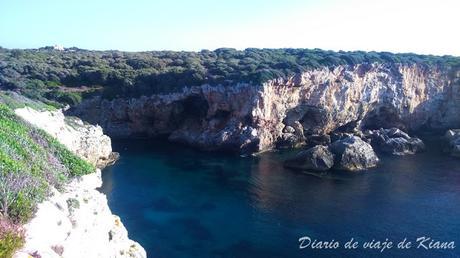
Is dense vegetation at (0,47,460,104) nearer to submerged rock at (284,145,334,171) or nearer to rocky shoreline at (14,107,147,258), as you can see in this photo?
submerged rock at (284,145,334,171)

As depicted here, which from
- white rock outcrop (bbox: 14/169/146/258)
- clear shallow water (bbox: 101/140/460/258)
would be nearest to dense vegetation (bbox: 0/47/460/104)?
clear shallow water (bbox: 101/140/460/258)

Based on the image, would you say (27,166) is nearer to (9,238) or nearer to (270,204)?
(9,238)

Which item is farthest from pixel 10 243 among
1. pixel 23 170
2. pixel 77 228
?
pixel 23 170

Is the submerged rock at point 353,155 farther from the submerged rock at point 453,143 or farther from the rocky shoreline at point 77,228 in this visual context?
the rocky shoreline at point 77,228

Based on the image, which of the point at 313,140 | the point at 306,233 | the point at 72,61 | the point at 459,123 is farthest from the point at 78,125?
the point at 459,123

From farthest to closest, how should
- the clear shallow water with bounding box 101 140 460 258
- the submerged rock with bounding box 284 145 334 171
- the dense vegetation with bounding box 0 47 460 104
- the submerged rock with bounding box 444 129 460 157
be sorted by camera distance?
the dense vegetation with bounding box 0 47 460 104
the submerged rock with bounding box 444 129 460 157
the submerged rock with bounding box 284 145 334 171
the clear shallow water with bounding box 101 140 460 258

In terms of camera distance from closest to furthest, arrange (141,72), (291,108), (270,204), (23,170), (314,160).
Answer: (23,170) < (270,204) < (314,160) < (291,108) < (141,72)

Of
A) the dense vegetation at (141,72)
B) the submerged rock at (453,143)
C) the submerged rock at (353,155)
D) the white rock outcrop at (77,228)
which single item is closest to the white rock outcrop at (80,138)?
the dense vegetation at (141,72)
